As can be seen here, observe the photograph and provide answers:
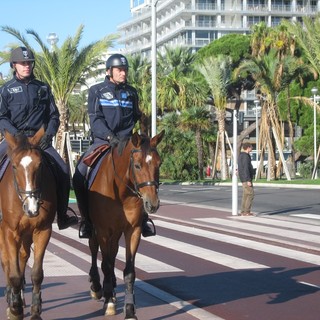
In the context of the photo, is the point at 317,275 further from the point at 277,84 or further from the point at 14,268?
the point at 277,84

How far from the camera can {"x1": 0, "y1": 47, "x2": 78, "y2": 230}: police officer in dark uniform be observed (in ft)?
26.7

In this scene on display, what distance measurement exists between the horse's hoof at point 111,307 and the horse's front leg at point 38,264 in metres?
0.89

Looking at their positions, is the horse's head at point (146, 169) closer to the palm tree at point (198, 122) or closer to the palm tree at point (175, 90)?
the palm tree at point (175, 90)

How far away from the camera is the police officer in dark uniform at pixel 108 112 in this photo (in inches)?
339

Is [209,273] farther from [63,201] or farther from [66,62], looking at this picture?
[66,62]

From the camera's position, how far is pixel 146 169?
7.44 m

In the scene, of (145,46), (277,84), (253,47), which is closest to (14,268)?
(277,84)

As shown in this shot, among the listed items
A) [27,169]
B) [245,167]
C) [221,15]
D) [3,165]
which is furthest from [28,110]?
[221,15]

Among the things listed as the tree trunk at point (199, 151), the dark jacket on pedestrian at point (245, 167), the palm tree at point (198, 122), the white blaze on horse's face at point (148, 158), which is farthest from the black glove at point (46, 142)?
the tree trunk at point (199, 151)

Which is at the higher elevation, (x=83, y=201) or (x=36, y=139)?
(x=36, y=139)

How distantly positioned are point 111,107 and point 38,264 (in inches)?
79.1

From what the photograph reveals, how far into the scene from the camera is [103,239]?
26.9ft

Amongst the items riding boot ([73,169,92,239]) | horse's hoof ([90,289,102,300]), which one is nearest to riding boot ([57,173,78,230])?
riding boot ([73,169,92,239])

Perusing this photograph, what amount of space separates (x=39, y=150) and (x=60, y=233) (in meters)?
10.2
